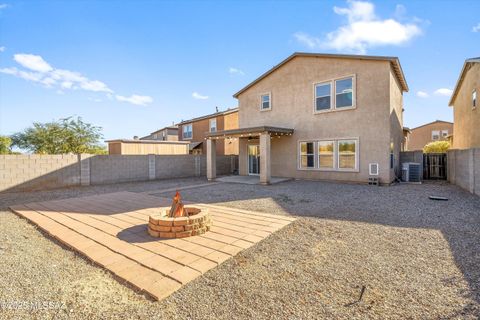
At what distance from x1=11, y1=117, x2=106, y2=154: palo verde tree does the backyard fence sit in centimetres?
907

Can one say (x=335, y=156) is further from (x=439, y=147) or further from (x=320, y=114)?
(x=439, y=147)

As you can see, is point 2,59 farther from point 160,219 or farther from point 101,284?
point 101,284

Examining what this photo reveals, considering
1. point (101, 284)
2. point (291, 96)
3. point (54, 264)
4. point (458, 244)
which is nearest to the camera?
point (101, 284)

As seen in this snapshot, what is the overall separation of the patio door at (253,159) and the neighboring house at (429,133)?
1239 inches

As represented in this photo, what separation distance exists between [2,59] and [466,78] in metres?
25.7

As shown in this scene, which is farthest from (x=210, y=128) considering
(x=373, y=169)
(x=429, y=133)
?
(x=429, y=133)

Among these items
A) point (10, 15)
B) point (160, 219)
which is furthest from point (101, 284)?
point (10, 15)

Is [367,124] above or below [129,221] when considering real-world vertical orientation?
above

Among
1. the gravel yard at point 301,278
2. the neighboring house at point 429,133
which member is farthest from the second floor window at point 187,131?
the neighboring house at point 429,133

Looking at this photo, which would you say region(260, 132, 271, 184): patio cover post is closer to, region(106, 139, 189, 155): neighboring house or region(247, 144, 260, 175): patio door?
region(247, 144, 260, 175): patio door

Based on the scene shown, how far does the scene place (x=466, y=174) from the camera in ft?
31.0

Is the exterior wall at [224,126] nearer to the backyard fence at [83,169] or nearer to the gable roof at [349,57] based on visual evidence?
the backyard fence at [83,169]

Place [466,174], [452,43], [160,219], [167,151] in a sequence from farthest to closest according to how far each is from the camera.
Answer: [167,151] → [452,43] → [466,174] → [160,219]

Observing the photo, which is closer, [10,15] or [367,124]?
[10,15]
